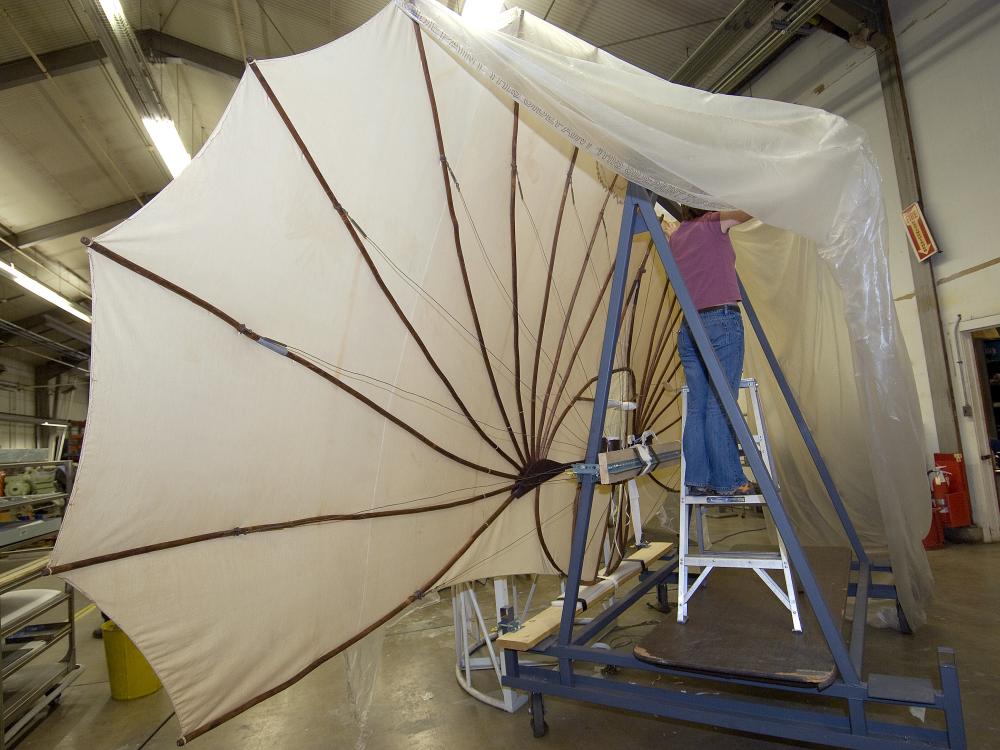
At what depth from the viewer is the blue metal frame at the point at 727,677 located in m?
2.13

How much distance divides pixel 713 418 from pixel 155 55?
8.98m

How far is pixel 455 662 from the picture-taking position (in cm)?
448

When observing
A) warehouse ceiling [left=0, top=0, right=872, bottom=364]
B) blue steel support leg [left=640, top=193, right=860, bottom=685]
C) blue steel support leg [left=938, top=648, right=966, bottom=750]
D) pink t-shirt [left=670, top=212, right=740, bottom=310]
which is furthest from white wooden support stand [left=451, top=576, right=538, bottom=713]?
warehouse ceiling [left=0, top=0, right=872, bottom=364]

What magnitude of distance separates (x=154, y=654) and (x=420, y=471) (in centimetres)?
138

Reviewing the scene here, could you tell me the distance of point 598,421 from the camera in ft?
9.96

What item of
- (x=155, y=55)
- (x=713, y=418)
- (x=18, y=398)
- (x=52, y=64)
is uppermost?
(x=155, y=55)

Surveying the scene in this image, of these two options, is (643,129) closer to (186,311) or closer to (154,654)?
(186,311)

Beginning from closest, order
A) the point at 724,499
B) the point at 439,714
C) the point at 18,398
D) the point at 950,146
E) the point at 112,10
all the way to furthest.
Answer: the point at 724,499
the point at 439,714
the point at 112,10
the point at 950,146
the point at 18,398

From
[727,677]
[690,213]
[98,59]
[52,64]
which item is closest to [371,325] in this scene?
[690,213]

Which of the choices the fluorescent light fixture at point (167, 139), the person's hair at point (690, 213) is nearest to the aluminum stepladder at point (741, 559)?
the person's hair at point (690, 213)

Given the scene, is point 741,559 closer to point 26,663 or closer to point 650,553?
point 650,553

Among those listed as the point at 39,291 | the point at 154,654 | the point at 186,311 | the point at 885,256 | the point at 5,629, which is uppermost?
the point at 39,291

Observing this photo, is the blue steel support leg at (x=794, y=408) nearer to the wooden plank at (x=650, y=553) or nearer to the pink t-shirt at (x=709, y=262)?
the pink t-shirt at (x=709, y=262)

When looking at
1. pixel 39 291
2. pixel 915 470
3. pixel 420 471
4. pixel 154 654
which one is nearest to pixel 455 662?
pixel 420 471
